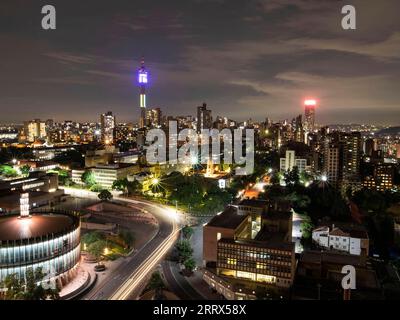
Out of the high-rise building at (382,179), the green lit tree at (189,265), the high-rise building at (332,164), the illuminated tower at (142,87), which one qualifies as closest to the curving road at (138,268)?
the green lit tree at (189,265)

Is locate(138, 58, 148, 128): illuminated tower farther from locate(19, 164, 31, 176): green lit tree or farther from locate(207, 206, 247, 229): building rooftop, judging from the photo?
locate(207, 206, 247, 229): building rooftop

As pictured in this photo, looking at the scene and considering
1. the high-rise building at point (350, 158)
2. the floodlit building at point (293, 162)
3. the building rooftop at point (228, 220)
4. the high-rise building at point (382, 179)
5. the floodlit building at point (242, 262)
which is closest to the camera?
the floodlit building at point (242, 262)

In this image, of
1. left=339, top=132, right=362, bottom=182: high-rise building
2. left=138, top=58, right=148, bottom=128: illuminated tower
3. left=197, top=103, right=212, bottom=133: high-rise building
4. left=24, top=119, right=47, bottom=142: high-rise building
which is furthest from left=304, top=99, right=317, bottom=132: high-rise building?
left=24, top=119, right=47, bottom=142: high-rise building

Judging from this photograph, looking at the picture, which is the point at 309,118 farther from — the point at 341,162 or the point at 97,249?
the point at 97,249

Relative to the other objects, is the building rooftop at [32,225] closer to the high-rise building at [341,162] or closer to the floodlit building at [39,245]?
the floodlit building at [39,245]

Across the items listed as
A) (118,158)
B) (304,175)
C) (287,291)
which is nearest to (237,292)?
(287,291)
